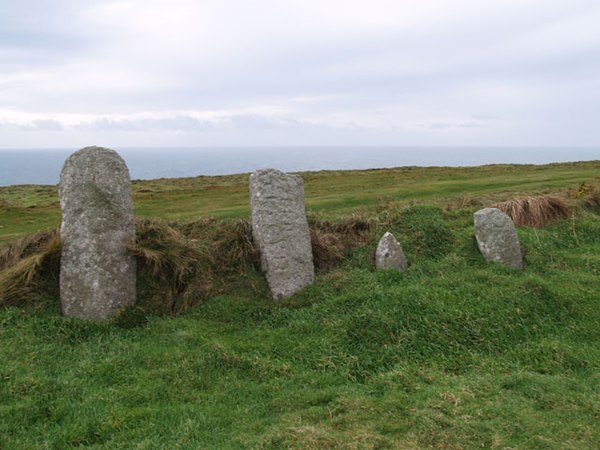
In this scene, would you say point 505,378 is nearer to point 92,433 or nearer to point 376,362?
point 376,362

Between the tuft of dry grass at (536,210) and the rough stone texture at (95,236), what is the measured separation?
11.4 m

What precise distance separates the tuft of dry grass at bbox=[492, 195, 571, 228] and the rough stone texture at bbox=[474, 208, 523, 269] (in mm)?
3052

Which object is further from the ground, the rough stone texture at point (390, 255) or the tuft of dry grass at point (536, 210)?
the tuft of dry grass at point (536, 210)

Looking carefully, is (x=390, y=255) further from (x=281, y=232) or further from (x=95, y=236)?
(x=95, y=236)

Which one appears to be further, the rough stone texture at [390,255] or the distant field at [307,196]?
the distant field at [307,196]

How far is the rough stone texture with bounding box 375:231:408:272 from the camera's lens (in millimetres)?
12250

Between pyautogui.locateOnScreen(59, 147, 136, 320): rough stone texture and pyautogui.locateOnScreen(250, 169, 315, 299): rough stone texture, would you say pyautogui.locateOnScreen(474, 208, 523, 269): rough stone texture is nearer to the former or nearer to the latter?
pyautogui.locateOnScreen(250, 169, 315, 299): rough stone texture

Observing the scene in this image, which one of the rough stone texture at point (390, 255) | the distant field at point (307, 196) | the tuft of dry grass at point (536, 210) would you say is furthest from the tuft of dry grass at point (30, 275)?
the tuft of dry grass at point (536, 210)

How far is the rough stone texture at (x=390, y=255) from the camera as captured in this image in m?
12.2

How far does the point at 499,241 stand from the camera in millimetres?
12477

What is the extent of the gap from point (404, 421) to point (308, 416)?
1.31m

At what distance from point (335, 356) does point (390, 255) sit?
13.4 feet

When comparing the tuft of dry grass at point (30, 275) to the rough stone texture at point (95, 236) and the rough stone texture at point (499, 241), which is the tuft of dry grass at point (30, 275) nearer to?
the rough stone texture at point (95, 236)

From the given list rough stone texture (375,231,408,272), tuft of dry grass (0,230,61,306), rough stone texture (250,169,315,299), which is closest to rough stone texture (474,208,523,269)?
rough stone texture (375,231,408,272)
